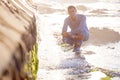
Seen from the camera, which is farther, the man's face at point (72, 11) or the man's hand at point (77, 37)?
the man's hand at point (77, 37)

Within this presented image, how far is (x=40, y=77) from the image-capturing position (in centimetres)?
529

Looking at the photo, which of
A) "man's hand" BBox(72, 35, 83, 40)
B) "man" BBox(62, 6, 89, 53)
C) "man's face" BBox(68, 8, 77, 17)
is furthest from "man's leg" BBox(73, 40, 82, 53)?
"man's face" BBox(68, 8, 77, 17)

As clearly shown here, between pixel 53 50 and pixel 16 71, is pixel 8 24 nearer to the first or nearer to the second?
pixel 16 71

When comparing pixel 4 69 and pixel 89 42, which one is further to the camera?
pixel 89 42

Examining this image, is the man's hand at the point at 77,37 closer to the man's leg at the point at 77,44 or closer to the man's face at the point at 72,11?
the man's leg at the point at 77,44

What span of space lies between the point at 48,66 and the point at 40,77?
0.66m

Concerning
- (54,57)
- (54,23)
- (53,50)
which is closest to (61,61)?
(54,57)

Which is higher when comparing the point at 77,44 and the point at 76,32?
the point at 76,32

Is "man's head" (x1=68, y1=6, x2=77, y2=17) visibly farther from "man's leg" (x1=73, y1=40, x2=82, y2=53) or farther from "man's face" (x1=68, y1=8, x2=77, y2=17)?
"man's leg" (x1=73, y1=40, x2=82, y2=53)

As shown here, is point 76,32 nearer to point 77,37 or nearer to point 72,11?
point 77,37

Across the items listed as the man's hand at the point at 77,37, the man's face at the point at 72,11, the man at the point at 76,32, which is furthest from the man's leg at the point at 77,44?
the man's face at the point at 72,11

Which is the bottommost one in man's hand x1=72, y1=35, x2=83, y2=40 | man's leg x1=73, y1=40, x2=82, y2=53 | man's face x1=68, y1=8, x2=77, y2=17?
man's leg x1=73, y1=40, x2=82, y2=53

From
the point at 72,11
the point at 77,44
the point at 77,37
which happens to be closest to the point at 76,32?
the point at 77,37

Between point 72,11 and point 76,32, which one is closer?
point 72,11
